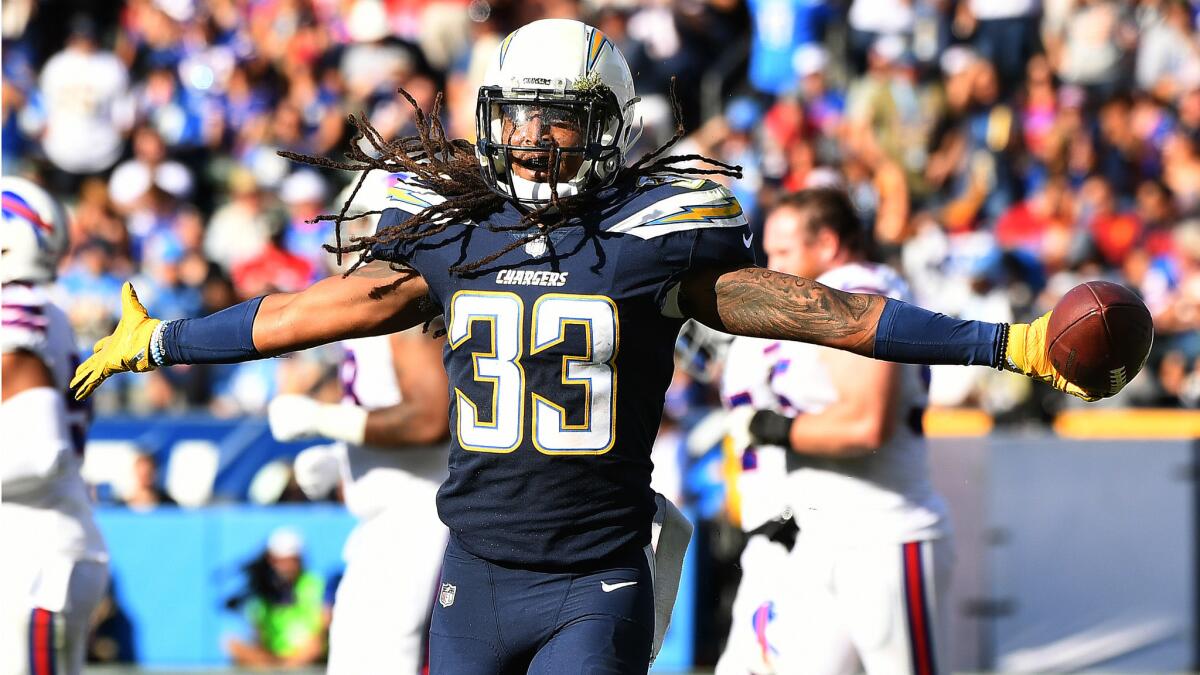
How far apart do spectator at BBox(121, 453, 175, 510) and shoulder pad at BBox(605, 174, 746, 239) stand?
532 centimetres

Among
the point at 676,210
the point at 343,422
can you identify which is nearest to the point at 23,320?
the point at 343,422

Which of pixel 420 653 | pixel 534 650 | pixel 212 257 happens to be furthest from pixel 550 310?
pixel 212 257

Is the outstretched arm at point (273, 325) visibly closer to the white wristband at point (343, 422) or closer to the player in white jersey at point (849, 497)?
the white wristband at point (343, 422)

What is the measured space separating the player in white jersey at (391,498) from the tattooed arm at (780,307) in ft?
5.48

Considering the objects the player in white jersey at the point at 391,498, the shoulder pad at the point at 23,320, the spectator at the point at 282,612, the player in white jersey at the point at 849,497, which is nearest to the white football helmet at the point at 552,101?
the player in white jersey at the point at 391,498

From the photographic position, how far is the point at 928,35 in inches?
472

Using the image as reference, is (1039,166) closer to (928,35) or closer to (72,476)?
(928,35)

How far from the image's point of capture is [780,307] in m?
3.30

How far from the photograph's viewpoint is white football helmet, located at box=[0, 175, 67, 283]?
472 cm

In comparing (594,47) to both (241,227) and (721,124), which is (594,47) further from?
(241,227)

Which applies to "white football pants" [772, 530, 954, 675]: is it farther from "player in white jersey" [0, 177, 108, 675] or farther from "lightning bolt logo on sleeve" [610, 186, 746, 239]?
"player in white jersey" [0, 177, 108, 675]

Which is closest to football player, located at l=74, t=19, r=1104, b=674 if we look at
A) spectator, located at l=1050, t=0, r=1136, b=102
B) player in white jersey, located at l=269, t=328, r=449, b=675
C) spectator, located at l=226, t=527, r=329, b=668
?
player in white jersey, located at l=269, t=328, r=449, b=675

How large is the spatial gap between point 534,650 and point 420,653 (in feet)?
5.83

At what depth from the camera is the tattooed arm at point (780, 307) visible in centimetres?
327
